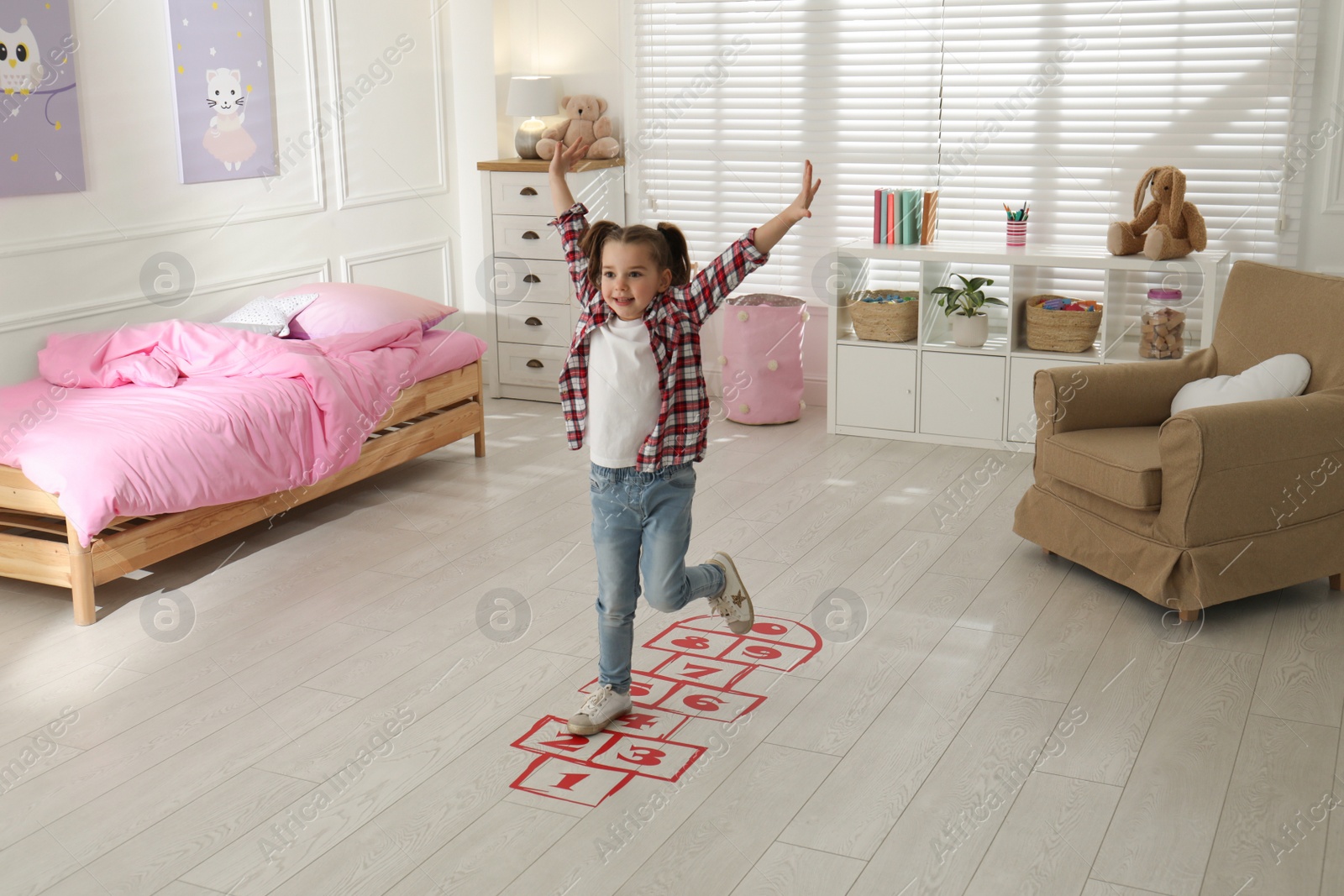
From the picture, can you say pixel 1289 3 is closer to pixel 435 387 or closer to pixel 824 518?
pixel 824 518

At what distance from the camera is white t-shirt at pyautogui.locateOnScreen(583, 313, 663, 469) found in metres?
2.39

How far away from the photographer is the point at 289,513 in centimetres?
421

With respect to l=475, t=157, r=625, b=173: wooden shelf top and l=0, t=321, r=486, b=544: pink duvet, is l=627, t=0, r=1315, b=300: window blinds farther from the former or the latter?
l=0, t=321, r=486, b=544: pink duvet

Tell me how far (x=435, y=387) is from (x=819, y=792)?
264 centimetres

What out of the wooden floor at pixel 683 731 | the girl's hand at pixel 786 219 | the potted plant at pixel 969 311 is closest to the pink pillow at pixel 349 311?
the wooden floor at pixel 683 731

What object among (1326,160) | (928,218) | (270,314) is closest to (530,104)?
(270,314)

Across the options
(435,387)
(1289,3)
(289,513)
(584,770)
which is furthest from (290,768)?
(1289,3)

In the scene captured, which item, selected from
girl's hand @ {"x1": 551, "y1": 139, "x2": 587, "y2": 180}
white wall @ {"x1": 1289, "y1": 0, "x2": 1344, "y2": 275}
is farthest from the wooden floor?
white wall @ {"x1": 1289, "y1": 0, "x2": 1344, "y2": 275}

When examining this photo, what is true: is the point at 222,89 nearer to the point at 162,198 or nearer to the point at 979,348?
the point at 162,198

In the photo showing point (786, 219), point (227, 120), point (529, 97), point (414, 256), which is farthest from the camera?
point (414, 256)

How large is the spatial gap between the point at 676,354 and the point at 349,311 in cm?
241

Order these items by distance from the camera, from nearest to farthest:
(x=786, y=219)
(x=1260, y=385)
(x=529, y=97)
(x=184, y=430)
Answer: (x=786, y=219), (x=1260, y=385), (x=184, y=430), (x=529, y=97)

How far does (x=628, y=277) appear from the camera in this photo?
7.75 feet

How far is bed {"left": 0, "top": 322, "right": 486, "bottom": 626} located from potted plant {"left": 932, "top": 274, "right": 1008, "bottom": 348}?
6.14 feet
